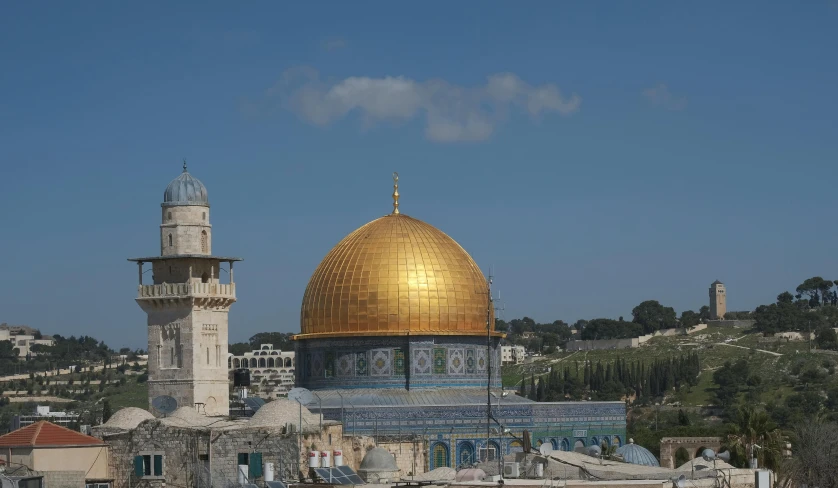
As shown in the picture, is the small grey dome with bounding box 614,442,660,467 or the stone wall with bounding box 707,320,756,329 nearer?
the small grey dome with bounding box 614,442,660,467

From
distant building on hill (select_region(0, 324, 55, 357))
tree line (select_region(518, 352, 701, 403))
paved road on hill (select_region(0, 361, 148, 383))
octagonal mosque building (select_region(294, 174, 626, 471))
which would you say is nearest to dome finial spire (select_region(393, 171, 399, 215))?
octagonal mosque building (select_region(294, 174, 626, 471))

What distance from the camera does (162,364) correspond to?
144ft

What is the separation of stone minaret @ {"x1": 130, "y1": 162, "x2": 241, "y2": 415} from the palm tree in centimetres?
1320

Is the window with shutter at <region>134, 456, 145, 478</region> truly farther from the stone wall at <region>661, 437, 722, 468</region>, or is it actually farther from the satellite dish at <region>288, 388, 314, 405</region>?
the stone wall at <region>661, 437, 722, 468</region>

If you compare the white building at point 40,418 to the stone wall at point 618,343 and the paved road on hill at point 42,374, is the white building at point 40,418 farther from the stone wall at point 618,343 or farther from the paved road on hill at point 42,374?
the stone wall at point 618,343

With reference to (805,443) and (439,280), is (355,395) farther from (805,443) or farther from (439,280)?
(805,443)

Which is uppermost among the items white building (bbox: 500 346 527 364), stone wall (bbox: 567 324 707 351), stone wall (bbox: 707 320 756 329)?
stone wall (bbox: 707 320 756 329)

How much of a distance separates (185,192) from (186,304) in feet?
9.44

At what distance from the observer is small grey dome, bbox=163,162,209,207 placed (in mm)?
44094

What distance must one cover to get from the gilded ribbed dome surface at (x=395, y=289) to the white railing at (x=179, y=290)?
17.0ft

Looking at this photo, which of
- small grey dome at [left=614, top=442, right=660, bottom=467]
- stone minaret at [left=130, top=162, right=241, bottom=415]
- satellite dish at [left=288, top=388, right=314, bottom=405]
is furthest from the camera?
stone minaret at [left=130, top=162, right=241, bottom=415]

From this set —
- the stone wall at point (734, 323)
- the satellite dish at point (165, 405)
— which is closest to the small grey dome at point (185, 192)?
the satellite dish at point (165, 405)

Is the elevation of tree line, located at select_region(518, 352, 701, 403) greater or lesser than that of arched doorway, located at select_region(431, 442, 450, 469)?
greater

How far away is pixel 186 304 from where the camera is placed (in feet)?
144
